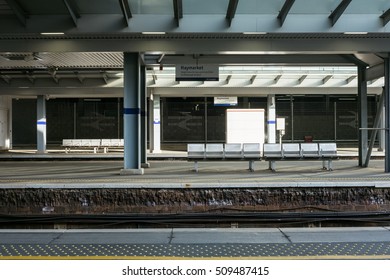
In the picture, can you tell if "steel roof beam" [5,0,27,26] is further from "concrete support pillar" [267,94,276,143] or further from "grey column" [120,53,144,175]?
"concrete support pillar" [267,94,276,143]

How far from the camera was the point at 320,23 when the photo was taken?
36.9 feet

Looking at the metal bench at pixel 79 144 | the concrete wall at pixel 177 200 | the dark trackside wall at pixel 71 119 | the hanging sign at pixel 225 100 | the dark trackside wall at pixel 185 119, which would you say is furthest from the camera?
the dark trackside wall at pixel 71 119

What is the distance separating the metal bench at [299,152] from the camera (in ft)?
41.3

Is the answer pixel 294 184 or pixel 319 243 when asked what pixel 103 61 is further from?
pixel 319 243

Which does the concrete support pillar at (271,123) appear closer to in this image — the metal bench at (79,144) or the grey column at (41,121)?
the metal bench at (79,144)

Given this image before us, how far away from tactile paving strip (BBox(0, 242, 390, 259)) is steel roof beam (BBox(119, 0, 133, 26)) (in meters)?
6.68

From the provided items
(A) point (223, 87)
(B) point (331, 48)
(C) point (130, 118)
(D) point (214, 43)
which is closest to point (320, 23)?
(B) point (331, 48)

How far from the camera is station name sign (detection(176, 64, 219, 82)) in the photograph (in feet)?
47.2

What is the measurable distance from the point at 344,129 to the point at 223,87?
13.1m

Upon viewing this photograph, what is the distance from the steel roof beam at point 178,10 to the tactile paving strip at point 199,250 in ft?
22.0

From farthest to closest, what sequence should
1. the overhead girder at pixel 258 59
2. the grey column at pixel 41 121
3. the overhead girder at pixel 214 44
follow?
the grey column at pixel 41 121
the overhead girder at pixel 258 59
the overhead girder at pixel 214 44

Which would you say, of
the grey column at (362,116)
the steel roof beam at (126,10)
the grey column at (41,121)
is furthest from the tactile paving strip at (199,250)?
the grey column at (41,121)

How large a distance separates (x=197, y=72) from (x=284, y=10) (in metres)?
4.50

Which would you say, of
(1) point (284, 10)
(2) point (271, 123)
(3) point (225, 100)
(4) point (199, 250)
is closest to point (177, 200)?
(4) point (199, 250)
